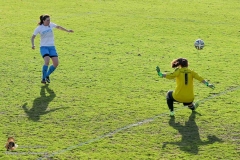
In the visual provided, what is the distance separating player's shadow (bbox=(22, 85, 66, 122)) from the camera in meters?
13.8

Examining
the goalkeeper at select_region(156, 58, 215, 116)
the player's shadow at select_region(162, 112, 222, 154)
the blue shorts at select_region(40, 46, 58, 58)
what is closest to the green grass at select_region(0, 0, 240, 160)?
the player's shadow at select_region(162, 112, 222, 154)

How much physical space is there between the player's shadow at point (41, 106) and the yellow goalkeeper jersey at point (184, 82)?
3.34m

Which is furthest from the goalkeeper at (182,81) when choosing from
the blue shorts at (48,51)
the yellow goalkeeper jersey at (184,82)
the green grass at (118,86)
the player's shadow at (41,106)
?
the blue shorts at (48,51)

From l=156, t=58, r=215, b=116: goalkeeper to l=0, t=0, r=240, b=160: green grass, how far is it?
481 millimetres

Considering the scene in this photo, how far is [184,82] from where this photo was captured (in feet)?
43.7

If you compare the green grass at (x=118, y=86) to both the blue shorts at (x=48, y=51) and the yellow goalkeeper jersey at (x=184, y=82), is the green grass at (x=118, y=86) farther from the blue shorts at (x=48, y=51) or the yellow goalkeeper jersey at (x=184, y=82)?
the blue shorts at (x=48, y=51)

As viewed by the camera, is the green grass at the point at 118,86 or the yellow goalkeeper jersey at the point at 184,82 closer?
the green grass at the point at 118,86

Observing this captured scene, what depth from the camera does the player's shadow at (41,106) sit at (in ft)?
45.4

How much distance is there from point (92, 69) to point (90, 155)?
21.7ft

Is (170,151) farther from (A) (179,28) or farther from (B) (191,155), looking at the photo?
(A) (179,28)

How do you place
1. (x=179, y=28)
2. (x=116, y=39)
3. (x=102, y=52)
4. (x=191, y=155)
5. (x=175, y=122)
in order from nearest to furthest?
(x=191, y=155) < (x=175, y=122) < (x=102, y=52) < (x=116, y=39) < (x=179, y=28)

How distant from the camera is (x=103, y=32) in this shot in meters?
22.6

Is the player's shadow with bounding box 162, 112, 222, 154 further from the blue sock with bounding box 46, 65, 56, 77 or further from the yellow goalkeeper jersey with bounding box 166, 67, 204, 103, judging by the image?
the blue sock with bounding box 46, 65, 56, 77

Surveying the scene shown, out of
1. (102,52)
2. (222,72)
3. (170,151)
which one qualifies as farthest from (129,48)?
(170,151)
